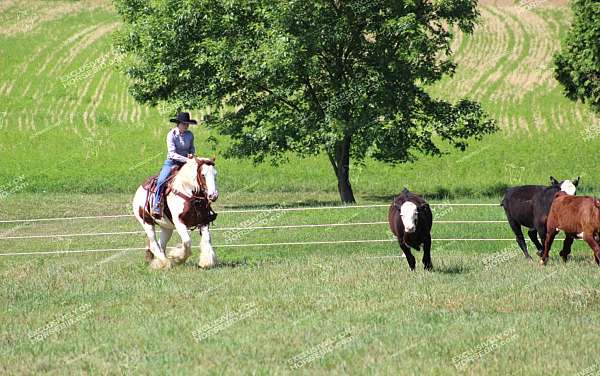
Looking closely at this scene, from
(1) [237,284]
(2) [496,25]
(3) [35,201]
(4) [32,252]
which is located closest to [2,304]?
(1) [237,284]

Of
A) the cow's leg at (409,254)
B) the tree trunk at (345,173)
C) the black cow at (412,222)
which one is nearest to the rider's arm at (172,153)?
the black cow at (412,222)

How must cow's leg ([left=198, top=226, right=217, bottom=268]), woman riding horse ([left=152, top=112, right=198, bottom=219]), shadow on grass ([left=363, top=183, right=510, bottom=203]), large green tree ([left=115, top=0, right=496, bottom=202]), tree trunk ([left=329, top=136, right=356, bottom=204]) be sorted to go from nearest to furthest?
cow's leg ([left=198, top=226, right=217, bottom=268])
woman riding horse ([left=152, top=112, right=198, bottom=219])
large green tree ([left=115, top=0, right=496, bottom=202])
tree trunk ([left=329, top=136, right=356, bottom=204])
shadow on grass ([left=363, top=183, right=510, bottom=203])

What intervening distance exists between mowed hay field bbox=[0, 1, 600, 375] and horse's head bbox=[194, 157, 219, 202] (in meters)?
1.39

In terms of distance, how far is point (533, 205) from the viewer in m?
19.2

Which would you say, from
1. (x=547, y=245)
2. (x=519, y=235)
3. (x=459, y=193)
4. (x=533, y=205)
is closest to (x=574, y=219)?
(x=547, y=245)

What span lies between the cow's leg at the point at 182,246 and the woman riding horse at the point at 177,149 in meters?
0.63

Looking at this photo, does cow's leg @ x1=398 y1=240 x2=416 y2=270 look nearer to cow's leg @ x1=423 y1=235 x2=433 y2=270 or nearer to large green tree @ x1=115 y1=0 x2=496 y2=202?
cow's leg @ x1=423 y1=235 x2=433 y2=270

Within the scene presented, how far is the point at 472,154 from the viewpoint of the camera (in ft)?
171

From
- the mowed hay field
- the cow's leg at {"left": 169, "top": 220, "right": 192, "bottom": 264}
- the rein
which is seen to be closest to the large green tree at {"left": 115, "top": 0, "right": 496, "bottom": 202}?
the mowed hay field

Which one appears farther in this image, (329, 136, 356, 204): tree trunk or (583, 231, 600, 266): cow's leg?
(329, 136, 356, 204): tree trunk

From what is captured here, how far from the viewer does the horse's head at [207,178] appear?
16922mm

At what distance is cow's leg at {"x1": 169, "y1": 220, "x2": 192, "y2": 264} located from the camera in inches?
694

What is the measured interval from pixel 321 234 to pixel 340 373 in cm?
1618

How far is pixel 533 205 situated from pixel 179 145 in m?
6.98
